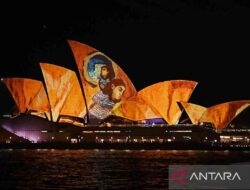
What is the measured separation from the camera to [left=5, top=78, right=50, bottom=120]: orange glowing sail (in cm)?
8112

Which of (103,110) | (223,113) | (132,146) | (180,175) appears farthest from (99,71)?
(180,175)

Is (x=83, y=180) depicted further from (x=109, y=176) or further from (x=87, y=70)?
(x=87, y=70)

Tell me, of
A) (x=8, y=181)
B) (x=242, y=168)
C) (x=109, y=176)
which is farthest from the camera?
(x=109, y=176)

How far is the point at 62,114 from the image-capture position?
269ft

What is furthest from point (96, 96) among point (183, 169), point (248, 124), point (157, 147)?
point (183, 169)

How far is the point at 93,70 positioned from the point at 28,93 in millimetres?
9589

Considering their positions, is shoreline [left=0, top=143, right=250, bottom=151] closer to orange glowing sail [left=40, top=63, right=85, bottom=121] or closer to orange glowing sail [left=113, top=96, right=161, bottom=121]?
orange glowing sail [left=113, top=96, right=161, bottom=121]

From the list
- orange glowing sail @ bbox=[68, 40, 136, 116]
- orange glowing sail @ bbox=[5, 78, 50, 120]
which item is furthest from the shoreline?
orange glowing sail @ bbox=[68, 40, 136, 116]

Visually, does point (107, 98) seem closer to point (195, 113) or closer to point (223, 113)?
point (195, 113)

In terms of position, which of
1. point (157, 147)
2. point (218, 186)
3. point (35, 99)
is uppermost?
point (35, 99)

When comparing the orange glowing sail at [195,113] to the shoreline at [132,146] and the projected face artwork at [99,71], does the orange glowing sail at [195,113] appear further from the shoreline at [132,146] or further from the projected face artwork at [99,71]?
the projected face artwork at [99,71]

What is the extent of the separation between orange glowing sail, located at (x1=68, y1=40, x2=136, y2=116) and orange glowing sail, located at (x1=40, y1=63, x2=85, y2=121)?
3.68 ft

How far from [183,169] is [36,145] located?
56611mm

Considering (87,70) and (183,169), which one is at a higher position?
(87,70)
